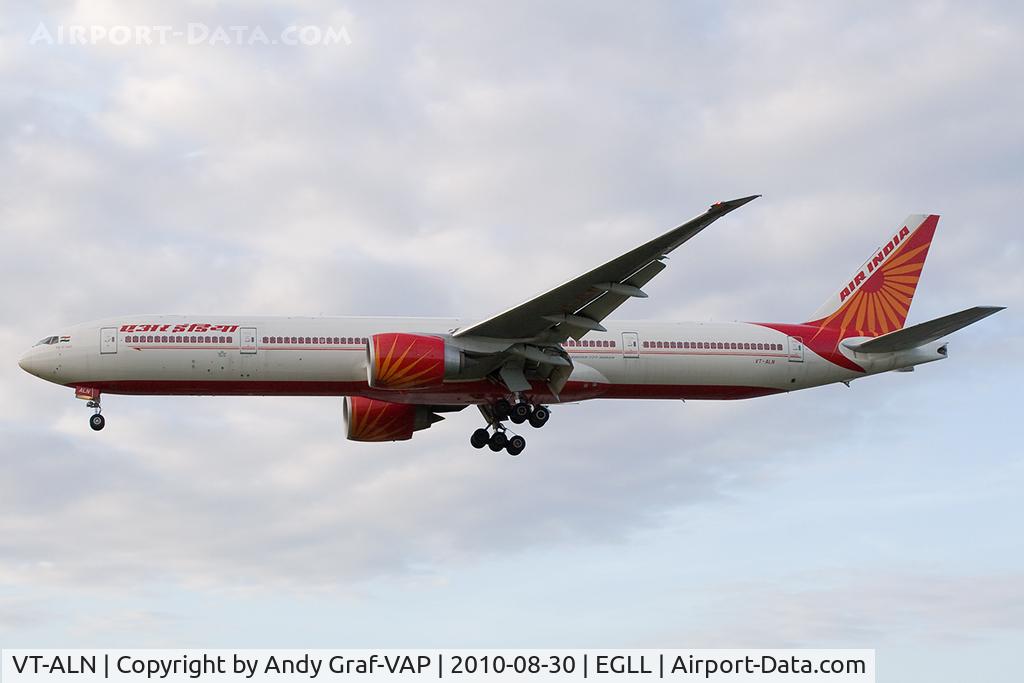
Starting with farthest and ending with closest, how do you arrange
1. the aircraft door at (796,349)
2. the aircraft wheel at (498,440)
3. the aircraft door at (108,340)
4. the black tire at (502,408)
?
the aircraft door at (796,349) → the aircraft wheel at (498,440) → the black tire at (502,408) → the aircraft door at (108,340)

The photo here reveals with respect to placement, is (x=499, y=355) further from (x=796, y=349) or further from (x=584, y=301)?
(x=796, y=349)

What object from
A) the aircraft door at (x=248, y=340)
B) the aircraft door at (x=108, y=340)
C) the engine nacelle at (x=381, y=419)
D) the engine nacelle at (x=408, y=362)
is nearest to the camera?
the engine nacelle at (x=408, y=362)

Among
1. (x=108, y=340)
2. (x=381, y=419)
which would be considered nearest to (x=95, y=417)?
(x=108, y=340)

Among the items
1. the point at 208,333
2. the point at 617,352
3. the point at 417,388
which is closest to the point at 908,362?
the point at 617,352

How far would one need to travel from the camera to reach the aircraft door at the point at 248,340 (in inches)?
1716

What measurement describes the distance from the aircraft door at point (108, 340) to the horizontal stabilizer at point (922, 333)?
939 inches

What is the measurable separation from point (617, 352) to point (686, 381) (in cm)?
256

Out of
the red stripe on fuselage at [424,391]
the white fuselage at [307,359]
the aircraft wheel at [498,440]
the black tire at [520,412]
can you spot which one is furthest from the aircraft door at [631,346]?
the aircraft wheel at [498,440]

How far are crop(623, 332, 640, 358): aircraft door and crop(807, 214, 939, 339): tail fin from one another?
22.9 feet

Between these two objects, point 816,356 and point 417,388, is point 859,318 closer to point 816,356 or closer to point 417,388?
point 816,356

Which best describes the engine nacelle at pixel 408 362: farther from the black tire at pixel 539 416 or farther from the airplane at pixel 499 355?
the black tire at pixel 539 416

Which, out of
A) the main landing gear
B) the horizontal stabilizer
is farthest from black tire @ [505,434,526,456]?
the horizontal stabilizer

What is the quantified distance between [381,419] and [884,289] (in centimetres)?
1825

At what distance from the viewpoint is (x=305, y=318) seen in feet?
147
